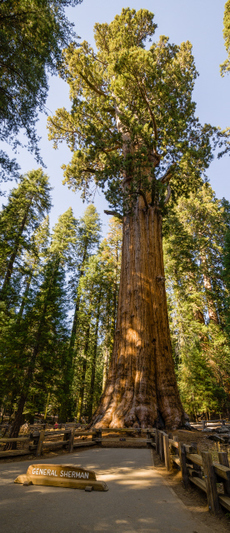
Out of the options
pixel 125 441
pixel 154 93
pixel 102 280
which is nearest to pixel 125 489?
pixel 125 441

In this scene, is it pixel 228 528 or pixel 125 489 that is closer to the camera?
pixel 228 528

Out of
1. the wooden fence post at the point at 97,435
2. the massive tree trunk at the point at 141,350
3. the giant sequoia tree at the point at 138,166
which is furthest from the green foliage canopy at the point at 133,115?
the wooden fence post at the point at 97,435

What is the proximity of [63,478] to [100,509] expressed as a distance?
1.05m

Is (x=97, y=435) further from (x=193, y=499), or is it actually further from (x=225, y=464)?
(x=225, y=464)

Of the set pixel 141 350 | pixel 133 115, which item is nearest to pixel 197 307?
pixel 141 350

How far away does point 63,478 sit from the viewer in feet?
12.0

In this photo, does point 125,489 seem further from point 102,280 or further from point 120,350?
point 102,280

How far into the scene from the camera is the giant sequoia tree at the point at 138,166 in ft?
29.0

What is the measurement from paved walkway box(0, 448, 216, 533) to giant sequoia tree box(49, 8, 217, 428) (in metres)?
4.37

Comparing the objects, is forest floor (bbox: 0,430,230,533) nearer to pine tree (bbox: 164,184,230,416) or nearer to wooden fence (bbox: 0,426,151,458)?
wooden fence (bbox: 0,426,151,458)

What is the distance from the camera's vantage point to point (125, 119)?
12.0 metres

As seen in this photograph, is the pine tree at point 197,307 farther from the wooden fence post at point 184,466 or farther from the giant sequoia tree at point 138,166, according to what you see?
the wooden fence post at point 184,466

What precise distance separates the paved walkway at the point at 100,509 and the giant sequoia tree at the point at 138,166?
14.4 ft

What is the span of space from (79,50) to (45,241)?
14967mm
